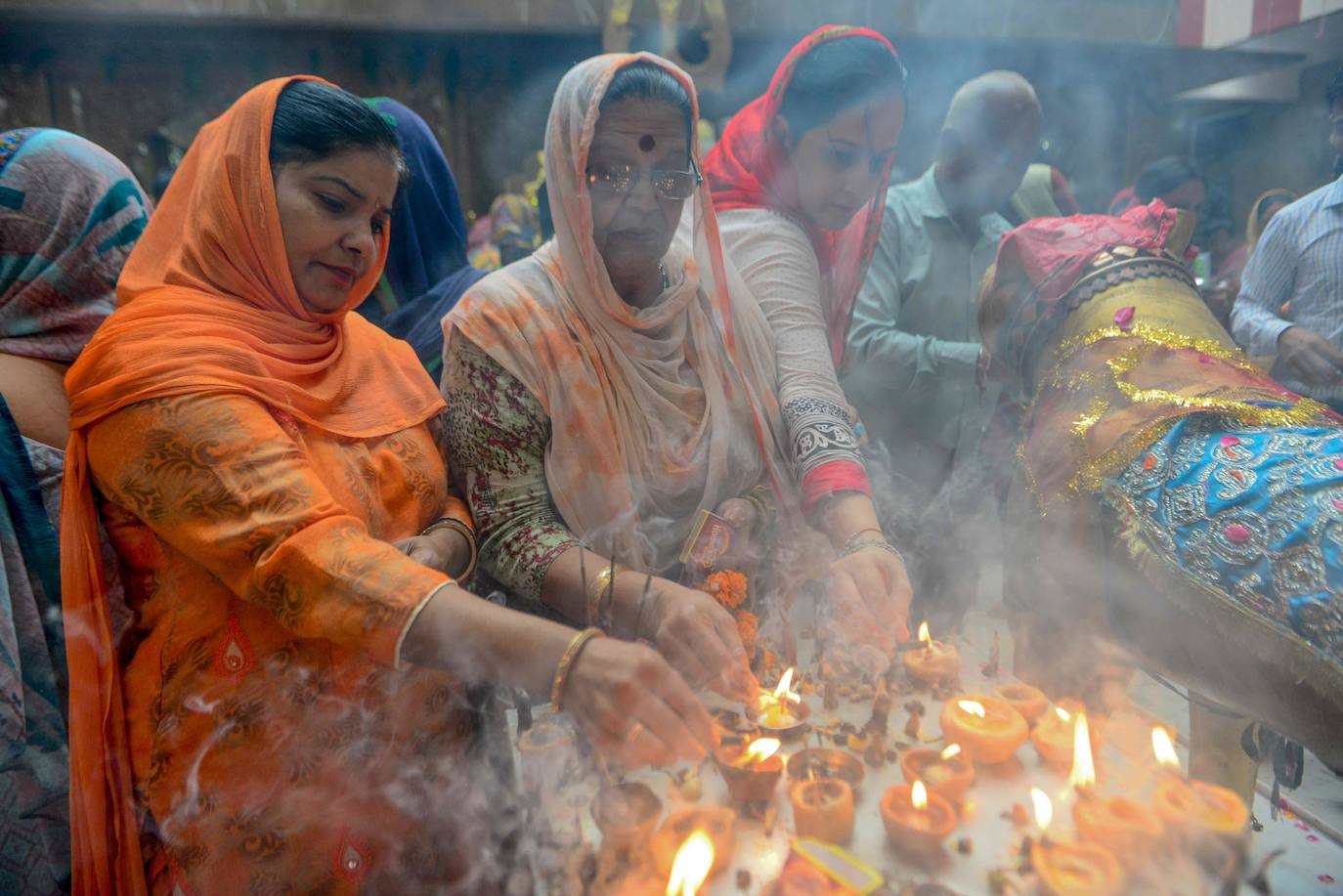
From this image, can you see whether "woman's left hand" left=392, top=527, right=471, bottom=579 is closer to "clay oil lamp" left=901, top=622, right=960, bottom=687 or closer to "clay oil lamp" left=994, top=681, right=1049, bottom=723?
"clay oil lamp" left=901, top=622, right=960, bottom=687

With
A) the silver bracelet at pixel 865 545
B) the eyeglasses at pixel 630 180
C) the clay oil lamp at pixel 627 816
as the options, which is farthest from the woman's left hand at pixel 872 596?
the eyeglasses at pixel 630 180

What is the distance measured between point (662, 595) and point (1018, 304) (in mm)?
1643

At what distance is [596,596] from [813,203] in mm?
1629

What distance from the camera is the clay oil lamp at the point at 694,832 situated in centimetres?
130

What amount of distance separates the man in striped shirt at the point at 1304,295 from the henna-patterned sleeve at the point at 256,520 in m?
2.82

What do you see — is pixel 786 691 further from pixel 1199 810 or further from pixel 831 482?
pixel 1199 810

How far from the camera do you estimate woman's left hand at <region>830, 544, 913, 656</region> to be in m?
1.80

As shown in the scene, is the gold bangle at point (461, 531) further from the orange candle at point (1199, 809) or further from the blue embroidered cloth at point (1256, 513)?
the blue embroidered cloth at point (1256, 513)

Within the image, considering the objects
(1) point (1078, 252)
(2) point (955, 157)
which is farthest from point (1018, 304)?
(2) point (955, 157)

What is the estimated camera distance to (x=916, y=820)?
1.33 metres

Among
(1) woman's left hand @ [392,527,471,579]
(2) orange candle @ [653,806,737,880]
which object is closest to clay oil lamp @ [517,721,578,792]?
(2) orange candle @ [653,806,737,880]

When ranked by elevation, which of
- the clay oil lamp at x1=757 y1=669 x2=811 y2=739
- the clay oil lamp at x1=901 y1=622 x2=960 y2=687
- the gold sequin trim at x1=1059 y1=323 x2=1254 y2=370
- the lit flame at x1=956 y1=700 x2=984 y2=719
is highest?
the gold sequin trim at x1=1059 y1=323 x2=1254 y2=370

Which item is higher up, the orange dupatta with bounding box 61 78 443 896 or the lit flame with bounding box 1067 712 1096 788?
the orange dupatta with bounding box 61 78 443 896

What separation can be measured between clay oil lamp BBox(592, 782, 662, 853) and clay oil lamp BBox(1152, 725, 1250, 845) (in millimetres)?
925
